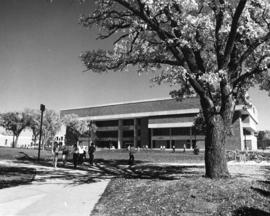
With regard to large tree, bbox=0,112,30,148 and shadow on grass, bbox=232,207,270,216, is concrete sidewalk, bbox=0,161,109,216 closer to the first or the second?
shadow on grass, bbox=232,207,270,216

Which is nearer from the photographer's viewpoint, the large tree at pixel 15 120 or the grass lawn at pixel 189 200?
the grass lawn at pixel 189 200

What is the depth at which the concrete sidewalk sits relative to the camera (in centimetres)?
729

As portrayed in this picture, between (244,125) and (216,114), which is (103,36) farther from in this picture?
(244,125)

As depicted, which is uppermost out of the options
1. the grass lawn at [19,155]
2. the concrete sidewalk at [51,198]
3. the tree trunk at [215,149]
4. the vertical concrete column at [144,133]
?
the vertical concrete column at [144,133]

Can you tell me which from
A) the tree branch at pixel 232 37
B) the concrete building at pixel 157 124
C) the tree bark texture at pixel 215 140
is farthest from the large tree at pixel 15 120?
the tree branch at pixel 232 37

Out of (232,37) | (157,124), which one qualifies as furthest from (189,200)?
(157,124)

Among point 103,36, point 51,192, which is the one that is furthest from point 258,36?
point 51,192

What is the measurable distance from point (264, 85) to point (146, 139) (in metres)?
77.4

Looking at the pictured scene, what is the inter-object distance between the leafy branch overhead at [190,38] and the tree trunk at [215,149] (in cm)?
123

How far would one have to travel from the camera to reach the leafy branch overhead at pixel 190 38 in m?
10.6

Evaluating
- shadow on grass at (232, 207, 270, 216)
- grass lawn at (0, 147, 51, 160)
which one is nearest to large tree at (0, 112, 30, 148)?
grass lawn at (0, 147, 51, 160)

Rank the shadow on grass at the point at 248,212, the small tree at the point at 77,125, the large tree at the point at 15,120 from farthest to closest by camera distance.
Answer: the small tree at the point at 77,125, the large tree at the point at 15,120, the shadow on grass at the point at 248,212

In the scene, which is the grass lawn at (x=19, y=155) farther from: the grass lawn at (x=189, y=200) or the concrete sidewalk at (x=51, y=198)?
the grass lawn at (x=189, y=200)

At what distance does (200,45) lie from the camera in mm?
12695
